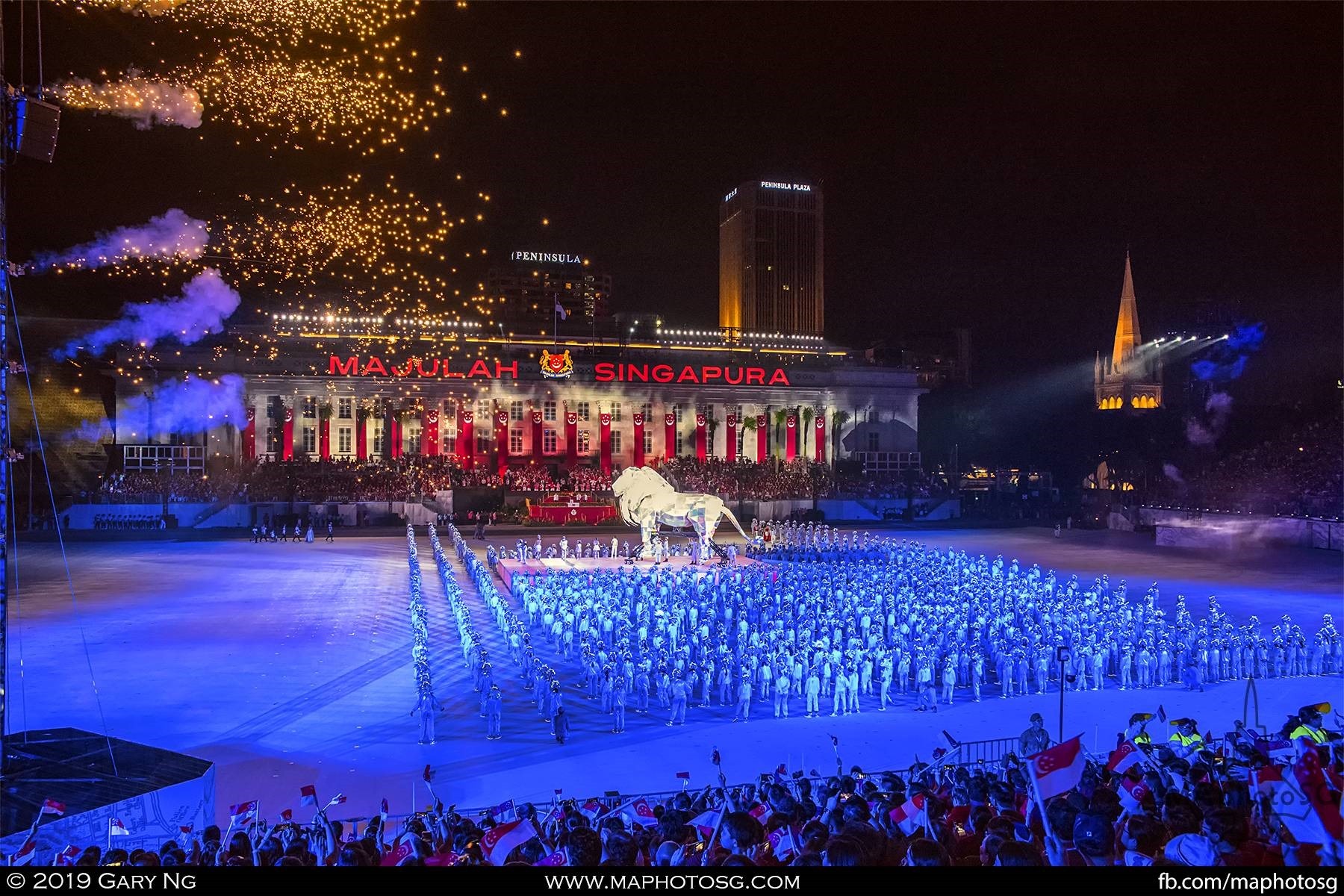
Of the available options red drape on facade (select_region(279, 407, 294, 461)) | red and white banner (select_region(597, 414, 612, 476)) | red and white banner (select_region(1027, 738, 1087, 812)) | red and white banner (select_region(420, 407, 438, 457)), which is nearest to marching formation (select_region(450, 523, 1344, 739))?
red and white banner (select_region(1027, 738, 1087, 812))

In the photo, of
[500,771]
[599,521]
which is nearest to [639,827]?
[500,771]

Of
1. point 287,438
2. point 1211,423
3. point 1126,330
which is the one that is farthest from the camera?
point 1126,330

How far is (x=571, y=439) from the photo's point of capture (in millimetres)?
66812

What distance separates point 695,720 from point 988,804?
337 inches

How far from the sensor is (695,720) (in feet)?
50.6

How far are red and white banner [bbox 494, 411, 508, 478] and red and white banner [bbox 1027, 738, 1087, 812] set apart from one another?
5799 centimetres

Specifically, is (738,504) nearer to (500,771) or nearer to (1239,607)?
(1239,607)

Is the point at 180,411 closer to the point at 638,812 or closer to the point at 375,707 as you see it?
the point at 375,707

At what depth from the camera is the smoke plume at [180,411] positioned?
186 feet

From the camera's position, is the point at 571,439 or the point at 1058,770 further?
the point at 571,439

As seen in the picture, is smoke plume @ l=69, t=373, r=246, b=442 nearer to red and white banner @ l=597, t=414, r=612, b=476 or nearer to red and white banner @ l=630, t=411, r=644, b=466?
red and white banner @ l=597, t=414, r=612, b=476

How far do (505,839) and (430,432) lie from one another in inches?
2281

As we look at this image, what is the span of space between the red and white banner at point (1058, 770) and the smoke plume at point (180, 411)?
60.0 m

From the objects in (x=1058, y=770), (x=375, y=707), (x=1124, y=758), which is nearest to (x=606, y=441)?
(x=375, y=707)
